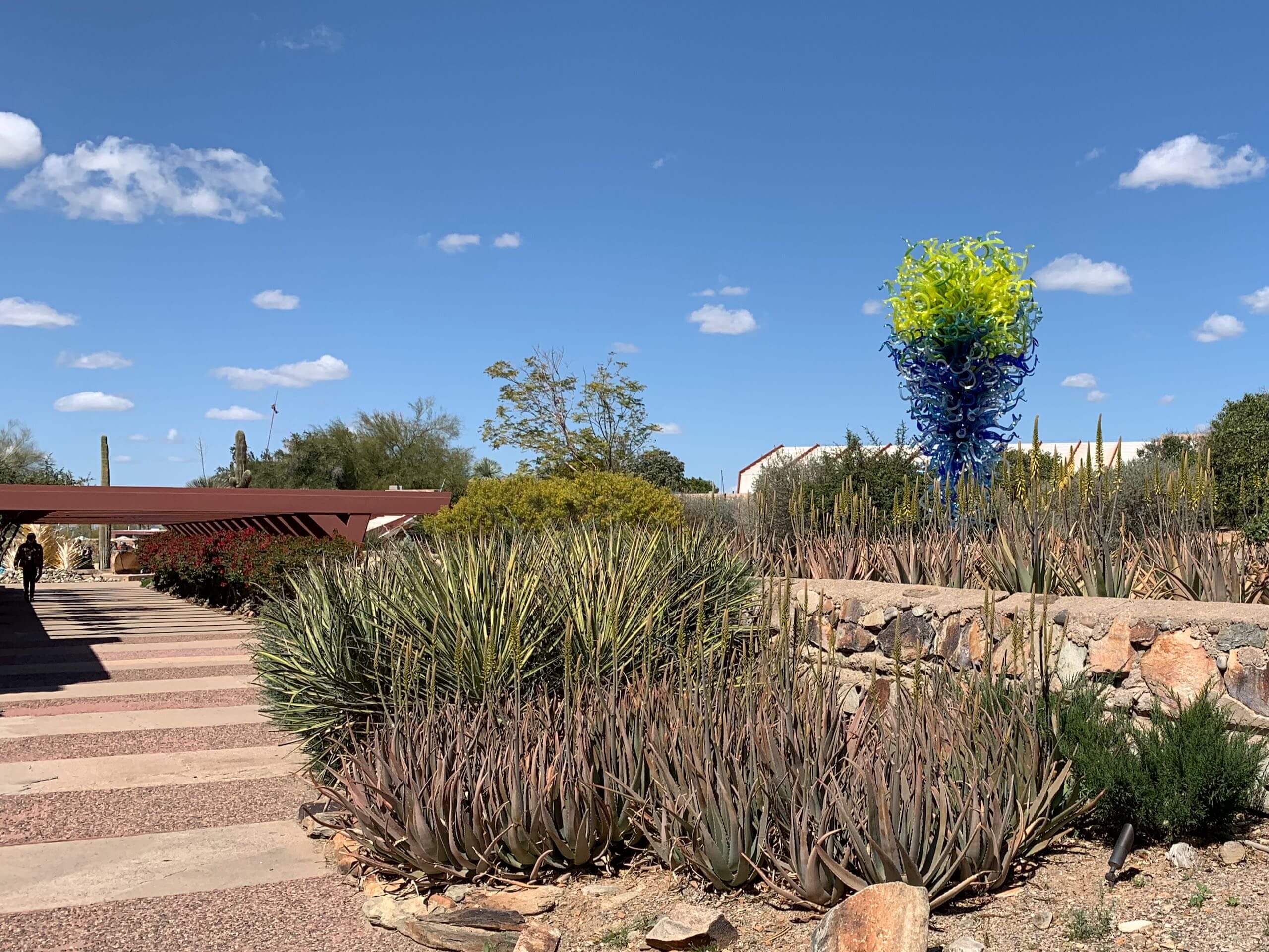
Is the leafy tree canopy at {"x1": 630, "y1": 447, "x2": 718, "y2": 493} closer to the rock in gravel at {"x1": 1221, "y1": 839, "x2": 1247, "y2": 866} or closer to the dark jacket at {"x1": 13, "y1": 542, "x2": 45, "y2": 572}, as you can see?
the dark jacket at {"x1": 13, "y1": 542, "x2": 45, "y2": 572}

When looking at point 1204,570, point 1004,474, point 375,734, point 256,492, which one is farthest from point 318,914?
point 256,492

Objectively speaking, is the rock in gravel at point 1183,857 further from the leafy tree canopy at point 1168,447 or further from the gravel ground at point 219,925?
the leafy tree canopy at point 1168,447

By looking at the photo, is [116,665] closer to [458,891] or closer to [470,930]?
[458,891]

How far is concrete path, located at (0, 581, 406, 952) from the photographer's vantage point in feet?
17.8

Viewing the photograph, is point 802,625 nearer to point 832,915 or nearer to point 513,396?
point 832,915

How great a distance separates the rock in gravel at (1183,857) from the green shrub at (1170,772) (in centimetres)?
12

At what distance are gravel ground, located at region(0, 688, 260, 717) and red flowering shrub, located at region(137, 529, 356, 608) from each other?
2244mm

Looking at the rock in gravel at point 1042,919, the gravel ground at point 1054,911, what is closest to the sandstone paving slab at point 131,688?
the gravel ground at point 1054,911

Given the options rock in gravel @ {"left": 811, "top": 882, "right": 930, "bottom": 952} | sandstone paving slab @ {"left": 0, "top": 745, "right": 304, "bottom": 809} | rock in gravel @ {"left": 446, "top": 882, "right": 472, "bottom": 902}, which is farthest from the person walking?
rock in gravel @ {"left": 811, "top": 882, "right": 930, "bottom": 952}

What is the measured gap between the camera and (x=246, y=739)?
9.89 m

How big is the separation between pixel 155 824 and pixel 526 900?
324cm

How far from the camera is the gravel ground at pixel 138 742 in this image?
9398 mm

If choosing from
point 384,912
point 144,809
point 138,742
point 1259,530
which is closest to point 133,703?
point 138,742

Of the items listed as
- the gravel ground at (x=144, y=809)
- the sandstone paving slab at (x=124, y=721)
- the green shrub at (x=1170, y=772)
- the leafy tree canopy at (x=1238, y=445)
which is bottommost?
the gravel ground at (x=144, y=809)
